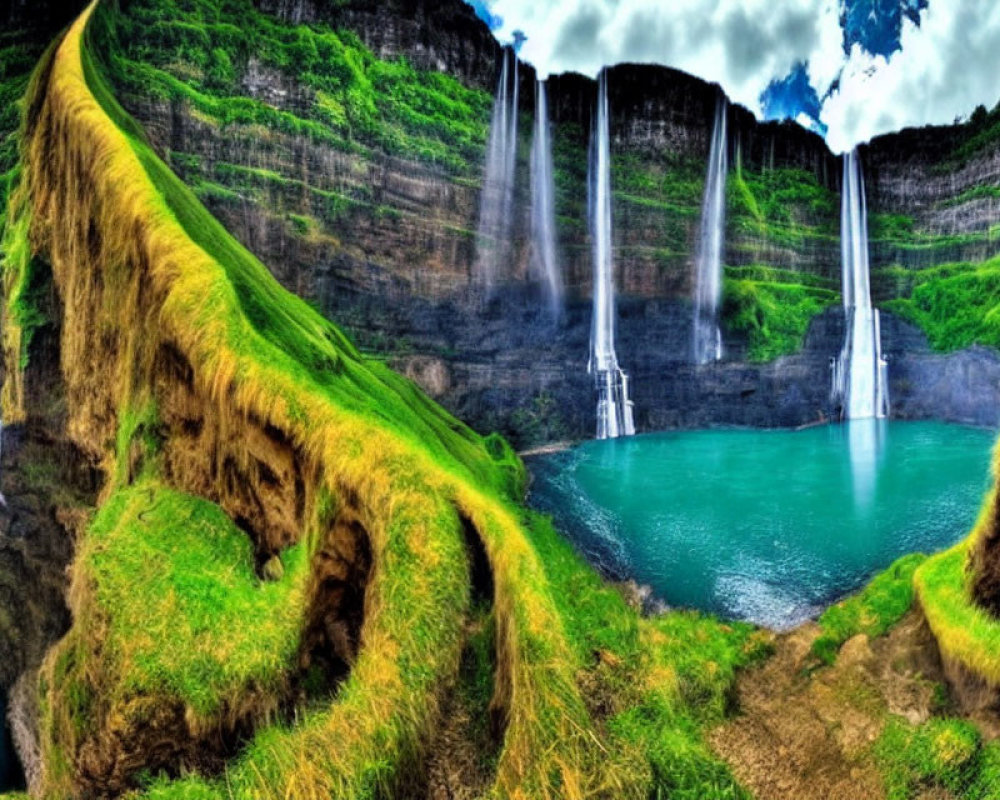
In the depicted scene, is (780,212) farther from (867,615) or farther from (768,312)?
(867,615)

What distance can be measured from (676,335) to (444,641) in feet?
79.2

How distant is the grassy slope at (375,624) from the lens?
136 inches

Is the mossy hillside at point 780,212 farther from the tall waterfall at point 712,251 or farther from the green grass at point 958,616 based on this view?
the green grass at point 958,616

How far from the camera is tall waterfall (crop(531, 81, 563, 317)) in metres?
24.5

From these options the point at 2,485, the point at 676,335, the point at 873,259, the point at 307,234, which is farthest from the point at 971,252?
the point at 2,485

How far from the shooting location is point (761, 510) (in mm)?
13195

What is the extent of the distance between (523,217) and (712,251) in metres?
9.47

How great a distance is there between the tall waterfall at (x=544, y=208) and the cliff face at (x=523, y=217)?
0.45 meters

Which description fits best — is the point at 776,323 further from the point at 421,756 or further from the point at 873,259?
the point at 421,756

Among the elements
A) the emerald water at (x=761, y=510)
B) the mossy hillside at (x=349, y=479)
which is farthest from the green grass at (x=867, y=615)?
the mossy hillside at (x=349, y=479)

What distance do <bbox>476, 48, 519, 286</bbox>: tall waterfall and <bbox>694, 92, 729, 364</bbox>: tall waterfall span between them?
376 inches

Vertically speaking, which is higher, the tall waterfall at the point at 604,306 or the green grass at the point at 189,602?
the tall waterfall at the point at 604,306

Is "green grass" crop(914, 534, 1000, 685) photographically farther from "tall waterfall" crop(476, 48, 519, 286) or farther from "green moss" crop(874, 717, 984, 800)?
"tall waterfall" crop(476, 48, 519, 286)

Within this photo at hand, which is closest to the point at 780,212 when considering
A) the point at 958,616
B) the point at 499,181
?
the point at 499,181
